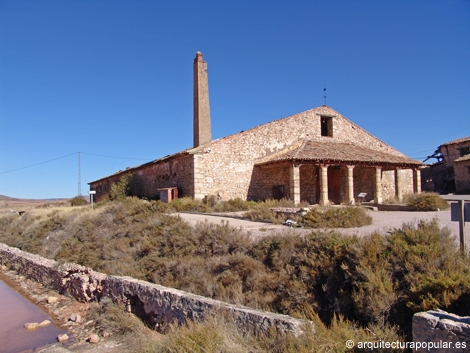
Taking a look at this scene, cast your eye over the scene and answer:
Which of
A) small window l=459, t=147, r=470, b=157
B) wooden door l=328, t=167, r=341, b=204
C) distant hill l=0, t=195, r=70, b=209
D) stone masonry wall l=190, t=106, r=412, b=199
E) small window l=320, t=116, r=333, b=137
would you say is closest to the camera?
stone masonry wall l=190, t=106, r=412, b=199

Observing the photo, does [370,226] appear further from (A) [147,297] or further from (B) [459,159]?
(B) [459,159]

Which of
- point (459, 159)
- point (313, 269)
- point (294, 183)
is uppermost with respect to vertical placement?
point (459, 159)

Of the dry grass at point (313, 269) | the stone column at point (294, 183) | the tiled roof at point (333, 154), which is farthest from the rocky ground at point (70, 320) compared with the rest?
the tiled roof at point (333, 154)

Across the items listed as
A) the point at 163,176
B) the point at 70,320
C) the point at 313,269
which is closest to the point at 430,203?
the point at 313,269

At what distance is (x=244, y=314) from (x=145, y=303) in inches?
115

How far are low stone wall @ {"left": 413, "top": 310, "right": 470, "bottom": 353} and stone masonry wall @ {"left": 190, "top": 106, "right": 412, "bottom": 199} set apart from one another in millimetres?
A: 15647

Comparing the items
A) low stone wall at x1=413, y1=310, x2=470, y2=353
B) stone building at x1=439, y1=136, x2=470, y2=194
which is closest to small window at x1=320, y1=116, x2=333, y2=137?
stone building at x1=439, y1=136, x2=470, y2=194

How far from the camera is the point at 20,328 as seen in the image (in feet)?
26.6

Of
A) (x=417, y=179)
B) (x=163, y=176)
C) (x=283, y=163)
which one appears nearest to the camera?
(x=283, y=163)

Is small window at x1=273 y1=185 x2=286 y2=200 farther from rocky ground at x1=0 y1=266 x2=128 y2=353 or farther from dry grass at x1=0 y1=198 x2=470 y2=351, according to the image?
rocky ground at x1=0 y1=266 x2=128 y2=353

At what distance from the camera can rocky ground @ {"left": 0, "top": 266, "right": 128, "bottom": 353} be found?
6.72m

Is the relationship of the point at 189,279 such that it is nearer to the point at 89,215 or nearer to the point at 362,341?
the point at 362,341

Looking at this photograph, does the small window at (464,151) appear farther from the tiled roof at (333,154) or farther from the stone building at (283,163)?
the tiled roof at (333,154)

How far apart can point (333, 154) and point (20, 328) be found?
56.2 feet
